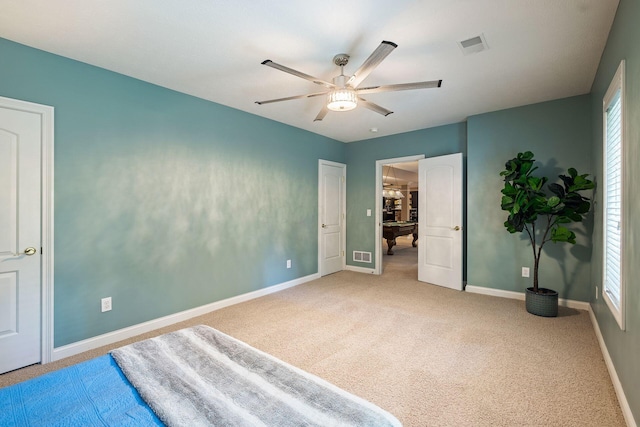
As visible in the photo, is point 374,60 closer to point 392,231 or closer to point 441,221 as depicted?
point 441,221

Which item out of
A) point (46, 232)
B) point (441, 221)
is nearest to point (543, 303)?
point (441, 221)

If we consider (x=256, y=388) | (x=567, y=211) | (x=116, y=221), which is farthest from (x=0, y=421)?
(x=567, y=211)

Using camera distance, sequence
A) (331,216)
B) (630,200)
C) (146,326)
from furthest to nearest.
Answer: (331,216) < (146,326) < (630,200)

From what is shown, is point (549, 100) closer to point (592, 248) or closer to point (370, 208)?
point (592, 248)

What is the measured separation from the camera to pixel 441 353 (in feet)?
8.50

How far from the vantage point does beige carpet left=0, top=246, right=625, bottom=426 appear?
6.22 feet

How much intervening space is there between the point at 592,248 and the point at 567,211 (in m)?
0.60

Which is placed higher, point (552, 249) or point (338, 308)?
point (552, 249)

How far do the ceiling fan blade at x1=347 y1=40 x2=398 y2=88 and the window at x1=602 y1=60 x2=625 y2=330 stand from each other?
1.46m

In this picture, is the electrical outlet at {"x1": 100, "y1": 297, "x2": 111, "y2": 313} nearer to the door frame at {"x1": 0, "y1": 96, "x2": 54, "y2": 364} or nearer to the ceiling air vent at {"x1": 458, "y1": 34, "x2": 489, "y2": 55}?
the door frame at {"x1": 0, "y1": 96, "x2": 54, "y2": 364}

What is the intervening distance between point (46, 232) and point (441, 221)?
4.76 meters

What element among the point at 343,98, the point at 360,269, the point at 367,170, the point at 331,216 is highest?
the point at 343,98

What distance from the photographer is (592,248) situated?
345 centimetres

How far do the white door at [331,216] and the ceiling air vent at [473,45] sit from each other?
3132 mm
